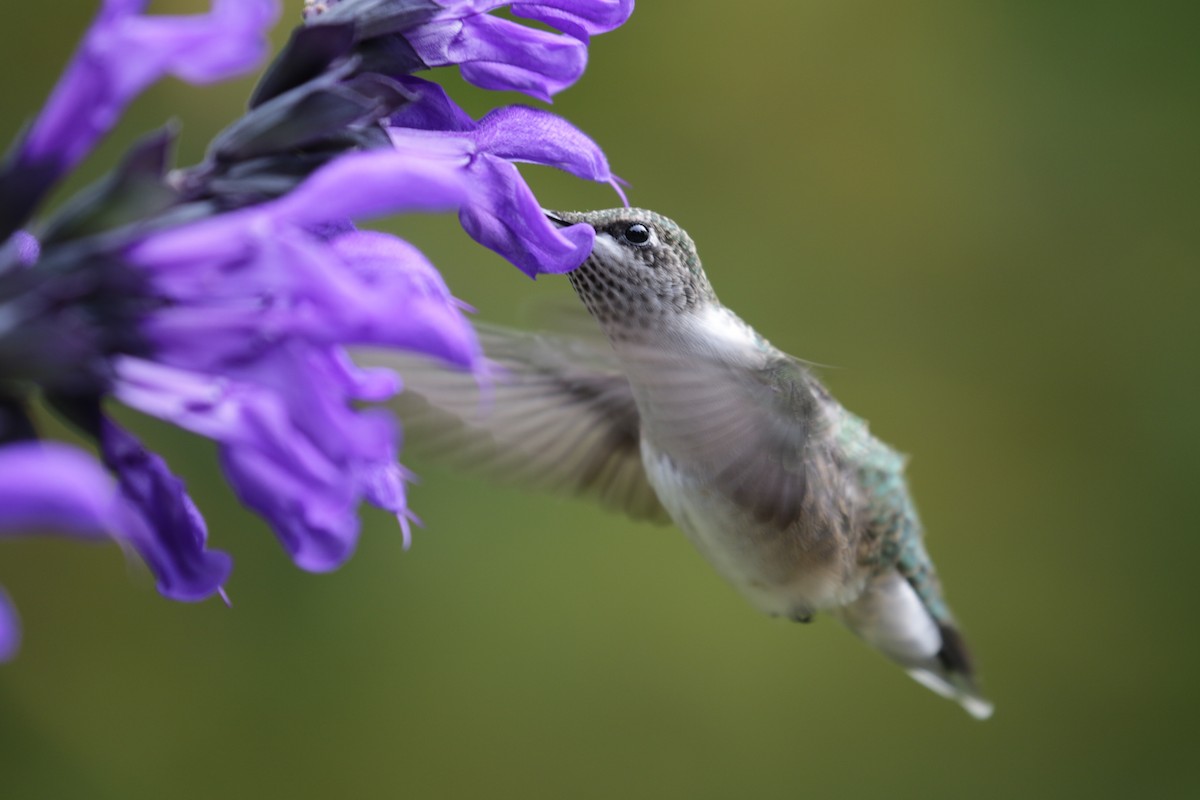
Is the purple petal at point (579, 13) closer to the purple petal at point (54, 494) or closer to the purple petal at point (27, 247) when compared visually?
the purple petal at point (27, 247)

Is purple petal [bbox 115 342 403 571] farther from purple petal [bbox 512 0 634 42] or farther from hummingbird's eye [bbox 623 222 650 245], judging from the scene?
hummingbird's eye [bbox 623 222 650 245]

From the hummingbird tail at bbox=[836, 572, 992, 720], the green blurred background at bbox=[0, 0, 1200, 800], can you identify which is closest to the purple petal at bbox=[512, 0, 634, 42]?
the hummingbird tail at bbox=[836, 572, 992, 720]

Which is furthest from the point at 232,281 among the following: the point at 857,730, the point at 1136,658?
the point at 1136,658

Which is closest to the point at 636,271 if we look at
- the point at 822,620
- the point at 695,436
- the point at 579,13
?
the point at 695,436

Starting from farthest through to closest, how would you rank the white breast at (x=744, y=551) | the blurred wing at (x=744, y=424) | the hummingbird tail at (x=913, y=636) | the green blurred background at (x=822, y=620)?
1. the green blurred background at (x=822, y=620)
2. the hummingbird tail at (x=913, y=636)
3. the white breast at (x=744, y=551)
4. the blurred wing at (x=744, y=424)

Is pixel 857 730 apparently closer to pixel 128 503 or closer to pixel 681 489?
pixel 681 489

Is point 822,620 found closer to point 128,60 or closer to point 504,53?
point 504,53

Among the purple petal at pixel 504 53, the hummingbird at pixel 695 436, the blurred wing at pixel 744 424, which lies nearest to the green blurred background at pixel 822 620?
the hummingbird at pixel 695 436
